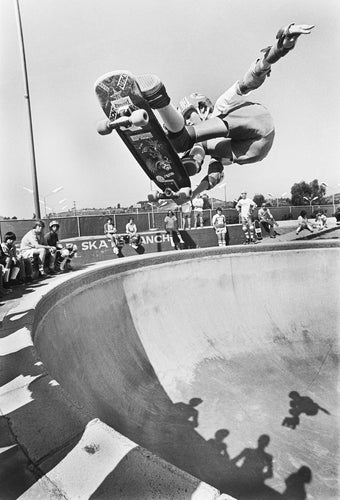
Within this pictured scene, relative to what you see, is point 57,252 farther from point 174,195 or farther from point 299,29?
point 299,29

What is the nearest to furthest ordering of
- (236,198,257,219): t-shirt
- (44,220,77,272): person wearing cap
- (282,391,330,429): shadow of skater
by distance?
1. (282,391,330,429): shadow of skater
2. (44,220,77,272): person wearing cap
3. (236,198,257,219): t-shirt

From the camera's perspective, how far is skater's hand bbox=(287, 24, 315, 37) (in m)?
4.72

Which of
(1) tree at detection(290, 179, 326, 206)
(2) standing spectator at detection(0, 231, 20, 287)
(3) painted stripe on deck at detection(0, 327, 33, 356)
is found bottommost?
(3) painted stripe on deck at detection(0, 327, 33, 356)

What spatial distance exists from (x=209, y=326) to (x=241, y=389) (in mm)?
1545

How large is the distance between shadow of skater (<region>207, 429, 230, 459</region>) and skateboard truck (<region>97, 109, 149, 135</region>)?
4.56m

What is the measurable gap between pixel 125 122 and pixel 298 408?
5.04 m

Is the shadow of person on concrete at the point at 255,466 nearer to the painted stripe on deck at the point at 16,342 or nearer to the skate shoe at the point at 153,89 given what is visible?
the painted stripe on deck at the point at 16,342

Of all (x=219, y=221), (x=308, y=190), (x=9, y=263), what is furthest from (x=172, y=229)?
(x=308, y=190)

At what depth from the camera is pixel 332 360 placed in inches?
220

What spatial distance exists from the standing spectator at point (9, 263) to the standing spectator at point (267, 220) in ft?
31.9

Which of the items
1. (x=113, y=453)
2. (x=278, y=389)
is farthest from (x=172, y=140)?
(x=113, y=453)

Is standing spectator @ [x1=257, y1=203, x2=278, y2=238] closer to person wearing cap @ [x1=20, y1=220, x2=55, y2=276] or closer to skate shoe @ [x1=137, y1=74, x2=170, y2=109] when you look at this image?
skate shoe @ [x1=137, y1=74, x2=170, y2=109]

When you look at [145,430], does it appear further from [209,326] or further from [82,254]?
[82,254]

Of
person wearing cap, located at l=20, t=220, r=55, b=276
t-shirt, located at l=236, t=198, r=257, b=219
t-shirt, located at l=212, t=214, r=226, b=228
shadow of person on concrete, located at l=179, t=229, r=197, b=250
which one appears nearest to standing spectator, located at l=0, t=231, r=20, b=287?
person wearing cap, located at l=20, t=220, r=55, b=276
